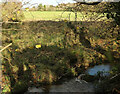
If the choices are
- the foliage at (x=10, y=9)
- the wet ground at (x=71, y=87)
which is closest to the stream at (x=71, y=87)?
the wet ground at (x=71, y=87)

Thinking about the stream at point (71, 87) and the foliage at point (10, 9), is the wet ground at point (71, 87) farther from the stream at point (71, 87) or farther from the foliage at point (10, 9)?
the foliage at point (10, 9)

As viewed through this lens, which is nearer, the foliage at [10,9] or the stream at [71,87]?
the foliage at [10,9]

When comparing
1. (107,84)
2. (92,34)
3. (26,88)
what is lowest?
(26,88)

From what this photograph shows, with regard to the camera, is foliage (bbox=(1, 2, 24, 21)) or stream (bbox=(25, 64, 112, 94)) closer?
foliage (bbox=(1, 2, 24, 21))

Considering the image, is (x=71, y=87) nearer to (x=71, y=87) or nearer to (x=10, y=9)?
(x=71, y=87)

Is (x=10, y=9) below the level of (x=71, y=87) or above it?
above

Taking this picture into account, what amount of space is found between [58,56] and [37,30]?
10.4ft

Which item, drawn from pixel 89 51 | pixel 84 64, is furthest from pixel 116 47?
pixel 84 64

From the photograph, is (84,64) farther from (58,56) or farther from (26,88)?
(26,88)

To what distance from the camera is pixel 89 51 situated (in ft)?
24.1

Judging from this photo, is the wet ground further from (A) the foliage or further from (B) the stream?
(A) the foliage

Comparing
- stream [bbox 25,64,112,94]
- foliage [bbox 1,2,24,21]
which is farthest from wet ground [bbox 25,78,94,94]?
foliage [bbox 1,2,24,21]

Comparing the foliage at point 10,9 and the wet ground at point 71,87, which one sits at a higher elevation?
the foliage at point 10,9

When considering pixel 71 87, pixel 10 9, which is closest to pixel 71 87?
pixel 71 87
